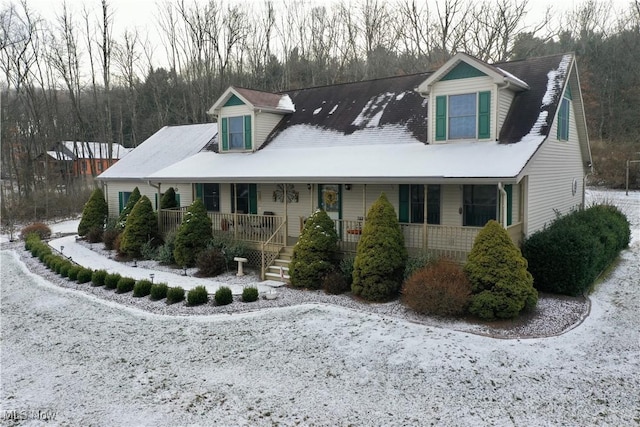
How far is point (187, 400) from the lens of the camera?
7316mm

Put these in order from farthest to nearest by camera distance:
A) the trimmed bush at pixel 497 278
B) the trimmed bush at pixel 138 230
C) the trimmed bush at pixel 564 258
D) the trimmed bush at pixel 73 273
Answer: the trimmed bush at pixel 138 230
the trimmed bush at pixel 73 273
the trimmed bush at pixel 564 258
the trimmed bush at pixel 497 278

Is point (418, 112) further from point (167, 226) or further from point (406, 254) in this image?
point (167, 226)

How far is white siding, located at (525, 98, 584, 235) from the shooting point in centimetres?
1275

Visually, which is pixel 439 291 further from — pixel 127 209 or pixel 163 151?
pixel 163 151

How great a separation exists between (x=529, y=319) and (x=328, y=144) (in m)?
8.84

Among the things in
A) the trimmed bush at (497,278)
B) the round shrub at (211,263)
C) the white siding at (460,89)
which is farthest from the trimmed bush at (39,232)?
the trimmed bush at (497,278)

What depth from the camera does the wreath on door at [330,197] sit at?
598 inches

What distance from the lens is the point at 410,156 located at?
13.5 m

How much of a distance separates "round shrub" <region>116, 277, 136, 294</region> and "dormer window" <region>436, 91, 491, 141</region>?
972 centimetres

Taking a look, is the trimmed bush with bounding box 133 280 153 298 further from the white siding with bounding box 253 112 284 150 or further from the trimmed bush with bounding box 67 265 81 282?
the white siding with bounding box 253 112 284 150

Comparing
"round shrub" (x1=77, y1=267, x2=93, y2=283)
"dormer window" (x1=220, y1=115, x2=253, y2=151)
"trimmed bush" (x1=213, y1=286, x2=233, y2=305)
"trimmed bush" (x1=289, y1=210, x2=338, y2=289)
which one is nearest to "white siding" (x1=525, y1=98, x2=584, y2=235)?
"trimmed bush" (x1=289, y1=210, x2=338, y2=289)

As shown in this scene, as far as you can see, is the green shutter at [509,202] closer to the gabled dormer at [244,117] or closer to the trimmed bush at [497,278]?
the trimmed bush at [497,278]

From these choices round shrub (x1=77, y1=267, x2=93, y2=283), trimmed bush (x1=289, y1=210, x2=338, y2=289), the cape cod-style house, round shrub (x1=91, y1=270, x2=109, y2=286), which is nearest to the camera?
the cape cod-style house

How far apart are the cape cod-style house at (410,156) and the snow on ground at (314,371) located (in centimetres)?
351
